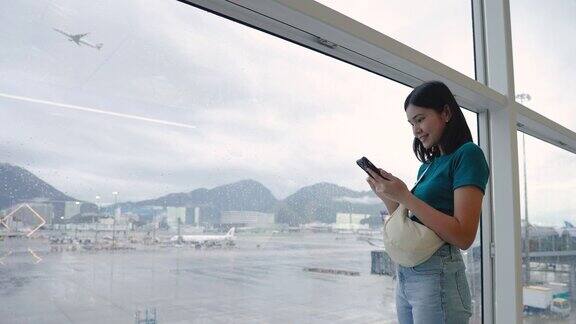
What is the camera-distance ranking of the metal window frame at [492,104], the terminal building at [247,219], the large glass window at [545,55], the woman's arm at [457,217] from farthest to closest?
the large glass window at [545,55] → the metal window frame at [492,104] → the terminal building at [247,219] → the woman's arm at [457,217]

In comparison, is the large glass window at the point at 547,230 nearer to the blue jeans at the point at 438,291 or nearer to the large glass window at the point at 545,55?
the large glass window at the point at 545,55

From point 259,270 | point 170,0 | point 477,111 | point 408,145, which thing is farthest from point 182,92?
point 477,111

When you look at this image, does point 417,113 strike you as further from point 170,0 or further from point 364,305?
point 364,305

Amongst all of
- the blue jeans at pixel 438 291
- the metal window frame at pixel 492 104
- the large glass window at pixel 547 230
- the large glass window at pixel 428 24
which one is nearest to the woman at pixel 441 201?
the blue jeans at pixel 438 291

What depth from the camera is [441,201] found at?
1274 millimetres

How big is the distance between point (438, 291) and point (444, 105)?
1.78 ft

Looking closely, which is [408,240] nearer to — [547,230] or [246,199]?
[246,199]

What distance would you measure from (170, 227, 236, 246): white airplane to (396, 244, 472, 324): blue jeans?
716 mm

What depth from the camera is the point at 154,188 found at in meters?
1.52

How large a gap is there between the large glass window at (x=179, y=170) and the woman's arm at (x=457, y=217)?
0.78 m

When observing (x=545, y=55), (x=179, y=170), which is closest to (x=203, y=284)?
(x=179, y=170)

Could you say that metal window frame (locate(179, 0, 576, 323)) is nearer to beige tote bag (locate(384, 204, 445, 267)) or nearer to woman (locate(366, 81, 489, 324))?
woman (locate(366, 81, 489, 324))

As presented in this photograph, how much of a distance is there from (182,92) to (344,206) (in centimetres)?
97

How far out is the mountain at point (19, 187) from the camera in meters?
1.22
